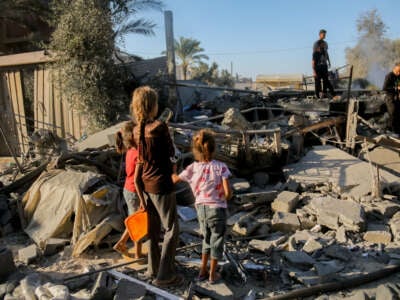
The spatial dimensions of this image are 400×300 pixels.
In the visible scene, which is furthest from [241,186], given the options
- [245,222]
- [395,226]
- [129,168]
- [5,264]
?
[5,264]

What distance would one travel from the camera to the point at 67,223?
514cm

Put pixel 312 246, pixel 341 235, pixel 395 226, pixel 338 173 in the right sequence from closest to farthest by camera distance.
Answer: pixel 312 246
pixel 341 235
pixel 395 226
pixel 338 173

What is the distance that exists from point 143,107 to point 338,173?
4238 mm

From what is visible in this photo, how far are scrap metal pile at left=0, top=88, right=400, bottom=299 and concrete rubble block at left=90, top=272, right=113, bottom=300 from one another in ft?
0.04

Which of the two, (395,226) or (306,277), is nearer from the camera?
(306,277)

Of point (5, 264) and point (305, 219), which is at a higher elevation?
point (5, 264)

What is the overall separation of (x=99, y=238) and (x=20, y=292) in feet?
4.15

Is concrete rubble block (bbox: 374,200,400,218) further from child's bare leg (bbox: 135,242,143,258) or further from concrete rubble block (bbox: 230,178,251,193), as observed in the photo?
child's bare leg (bbox: 135,242,143,258)

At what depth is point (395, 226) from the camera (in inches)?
199

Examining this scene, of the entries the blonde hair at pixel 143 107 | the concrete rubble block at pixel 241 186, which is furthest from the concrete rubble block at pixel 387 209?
the blonde hair at pixel 143 107

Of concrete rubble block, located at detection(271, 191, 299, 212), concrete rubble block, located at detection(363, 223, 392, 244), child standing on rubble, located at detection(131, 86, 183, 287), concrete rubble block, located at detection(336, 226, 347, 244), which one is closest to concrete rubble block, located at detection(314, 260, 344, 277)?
concrete rubble block, located at detection(336, 226, 347, 244)

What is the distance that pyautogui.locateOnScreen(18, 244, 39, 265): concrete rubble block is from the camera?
4.56 meters

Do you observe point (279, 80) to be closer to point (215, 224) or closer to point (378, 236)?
point (378, 236)

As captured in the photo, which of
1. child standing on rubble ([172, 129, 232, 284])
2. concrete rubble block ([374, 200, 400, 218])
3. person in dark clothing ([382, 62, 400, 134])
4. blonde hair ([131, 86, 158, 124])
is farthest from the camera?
person in dark clothing ([382, 62, 400, 134])
